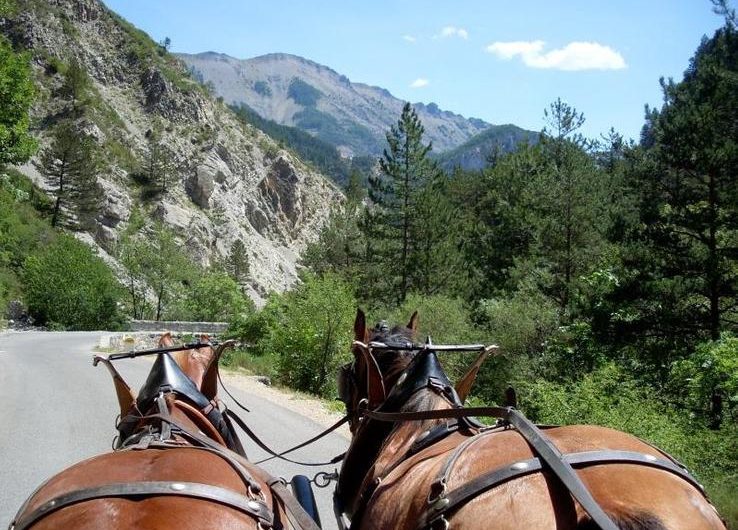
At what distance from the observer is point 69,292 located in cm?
4266

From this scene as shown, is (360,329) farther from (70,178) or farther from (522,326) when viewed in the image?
(70,178)

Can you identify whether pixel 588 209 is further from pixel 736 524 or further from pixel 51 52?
pixel 51 52

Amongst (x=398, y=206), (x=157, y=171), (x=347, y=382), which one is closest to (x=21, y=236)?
(x=157, y=171)

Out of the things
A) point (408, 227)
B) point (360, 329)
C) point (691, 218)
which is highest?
point (691, 218)

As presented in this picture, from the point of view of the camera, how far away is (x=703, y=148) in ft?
51.3

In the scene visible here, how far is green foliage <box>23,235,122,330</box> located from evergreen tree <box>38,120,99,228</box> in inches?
635

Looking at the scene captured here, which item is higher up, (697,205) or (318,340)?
(697,205)

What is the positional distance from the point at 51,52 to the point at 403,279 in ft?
234

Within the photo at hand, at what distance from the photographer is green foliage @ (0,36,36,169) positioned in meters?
14.5

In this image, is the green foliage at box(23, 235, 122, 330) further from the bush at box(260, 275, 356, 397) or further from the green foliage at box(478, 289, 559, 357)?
the green foliage at box(478, 289, 559, 357)

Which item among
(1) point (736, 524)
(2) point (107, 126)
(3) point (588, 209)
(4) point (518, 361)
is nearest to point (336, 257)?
(3) point (588, 209)

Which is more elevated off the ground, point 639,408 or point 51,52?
point 51,52

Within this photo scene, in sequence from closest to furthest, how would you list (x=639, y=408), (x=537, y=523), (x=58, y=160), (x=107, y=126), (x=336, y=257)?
(x=537, y=523)
(x=639, y=408)
(x=336, y=257)
(x=58, y=160)
(x=107, y=126)

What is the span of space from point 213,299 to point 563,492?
47.2m
